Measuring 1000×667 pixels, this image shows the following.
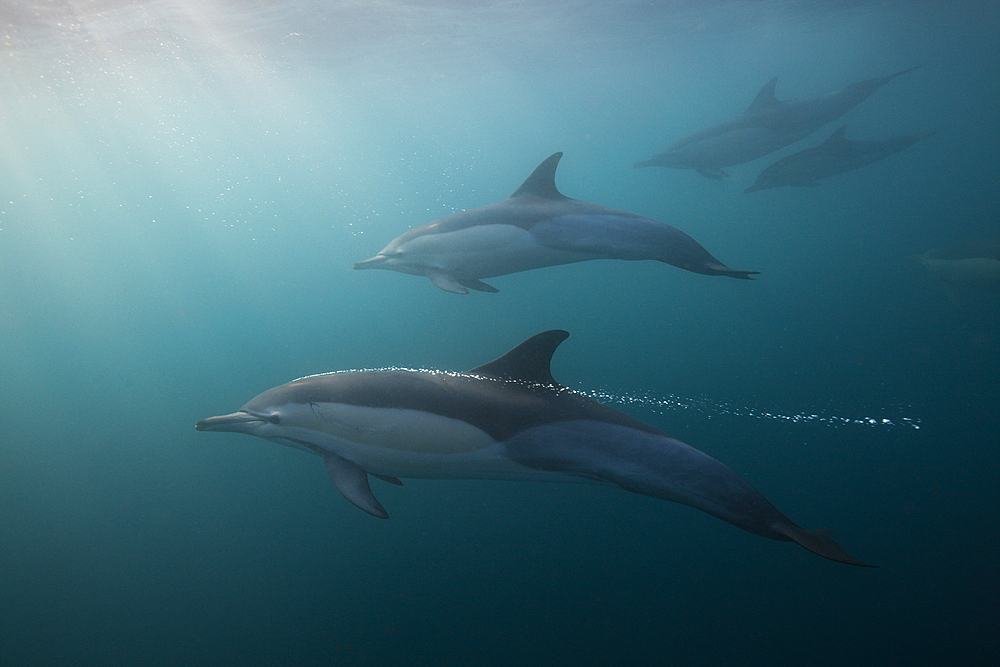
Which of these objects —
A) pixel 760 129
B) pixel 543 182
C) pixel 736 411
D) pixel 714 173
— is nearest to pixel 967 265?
pixel 760 129

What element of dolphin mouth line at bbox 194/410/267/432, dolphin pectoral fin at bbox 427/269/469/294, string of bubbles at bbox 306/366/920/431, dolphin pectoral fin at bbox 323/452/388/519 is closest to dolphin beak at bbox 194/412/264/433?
dolphin mouth line at bbox 194/410/267/432

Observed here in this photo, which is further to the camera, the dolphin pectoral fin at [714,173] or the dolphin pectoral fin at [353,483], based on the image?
the dolphin pectoral fin at [714,173]

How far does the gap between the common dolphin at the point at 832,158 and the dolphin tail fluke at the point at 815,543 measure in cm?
963

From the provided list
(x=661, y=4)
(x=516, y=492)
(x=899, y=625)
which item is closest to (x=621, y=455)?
(x=516, y=492)

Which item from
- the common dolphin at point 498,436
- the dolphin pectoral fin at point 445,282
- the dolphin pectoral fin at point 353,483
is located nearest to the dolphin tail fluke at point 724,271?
the common dolphin at point 498,436

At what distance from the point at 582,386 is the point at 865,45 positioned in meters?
46.1

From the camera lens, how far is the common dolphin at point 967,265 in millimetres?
7480

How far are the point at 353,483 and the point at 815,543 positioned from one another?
2746 mm

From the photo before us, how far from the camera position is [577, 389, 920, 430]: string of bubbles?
18.3 feet

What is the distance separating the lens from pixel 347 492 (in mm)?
3252

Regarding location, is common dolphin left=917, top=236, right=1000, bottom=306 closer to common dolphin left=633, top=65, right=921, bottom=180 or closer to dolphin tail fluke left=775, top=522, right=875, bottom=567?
common dolphin left=633, top=65, right=921, bottom=180

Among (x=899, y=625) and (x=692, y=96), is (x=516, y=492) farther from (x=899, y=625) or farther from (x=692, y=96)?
A: (x=692, y=96)

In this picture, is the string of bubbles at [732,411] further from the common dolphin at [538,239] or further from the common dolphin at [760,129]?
the common dolphin at [760,129]

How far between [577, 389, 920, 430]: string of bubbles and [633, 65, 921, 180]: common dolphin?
6868 millimetres
